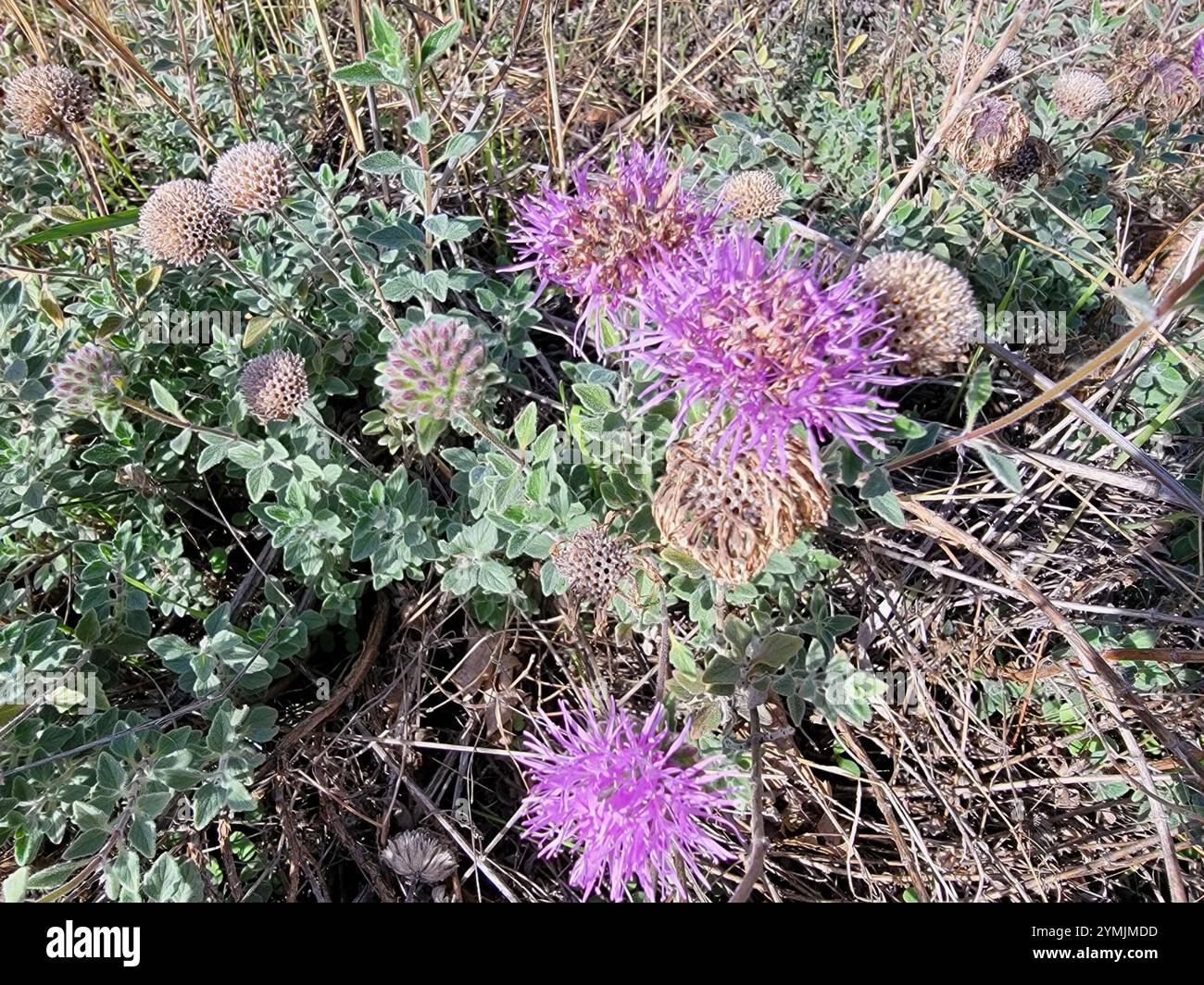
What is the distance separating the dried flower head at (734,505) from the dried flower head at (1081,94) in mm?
2528

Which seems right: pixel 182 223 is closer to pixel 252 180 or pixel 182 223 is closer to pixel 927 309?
pixel 252 180

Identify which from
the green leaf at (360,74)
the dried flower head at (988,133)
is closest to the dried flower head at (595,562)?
the green leaf at (360,74)

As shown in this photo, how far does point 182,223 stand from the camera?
9.38 ft

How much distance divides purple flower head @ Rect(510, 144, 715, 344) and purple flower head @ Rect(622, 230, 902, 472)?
32 cm

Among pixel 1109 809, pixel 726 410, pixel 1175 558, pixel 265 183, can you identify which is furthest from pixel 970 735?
pixel 265 183

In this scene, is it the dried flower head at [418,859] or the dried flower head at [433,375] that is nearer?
the dried flower head at [433,375]

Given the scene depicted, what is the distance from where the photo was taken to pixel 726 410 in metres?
2.08

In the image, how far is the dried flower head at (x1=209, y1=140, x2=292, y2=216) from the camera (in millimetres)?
2848

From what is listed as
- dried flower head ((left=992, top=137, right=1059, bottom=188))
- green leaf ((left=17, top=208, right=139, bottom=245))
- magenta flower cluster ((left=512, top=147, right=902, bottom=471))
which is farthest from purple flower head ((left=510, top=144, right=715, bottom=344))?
green leaf ((left=17, top=208, right=139, bottom=245))

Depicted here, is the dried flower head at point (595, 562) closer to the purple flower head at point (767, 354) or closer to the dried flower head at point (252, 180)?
the purple flower head at point (767, 354)

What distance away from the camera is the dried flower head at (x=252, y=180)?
9.34ft

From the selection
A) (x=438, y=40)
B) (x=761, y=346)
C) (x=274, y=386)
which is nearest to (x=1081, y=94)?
(x=761, y=346)

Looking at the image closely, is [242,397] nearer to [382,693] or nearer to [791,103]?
[382,693]

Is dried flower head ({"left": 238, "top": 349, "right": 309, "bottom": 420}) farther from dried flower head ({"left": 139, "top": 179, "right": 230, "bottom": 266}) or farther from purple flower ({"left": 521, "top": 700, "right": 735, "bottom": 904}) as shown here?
purple flower ({"left": 521, "top": 700, "right": 735, "bottom": 904})
